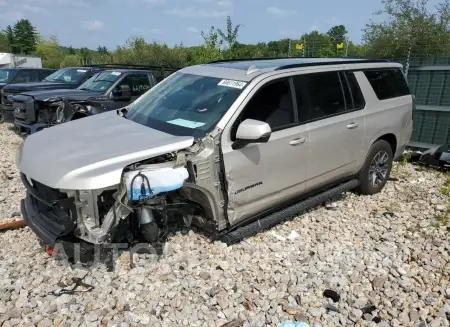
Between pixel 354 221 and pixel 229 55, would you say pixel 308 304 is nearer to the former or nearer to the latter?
pixel 354 221

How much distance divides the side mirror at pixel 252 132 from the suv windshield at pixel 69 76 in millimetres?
8746

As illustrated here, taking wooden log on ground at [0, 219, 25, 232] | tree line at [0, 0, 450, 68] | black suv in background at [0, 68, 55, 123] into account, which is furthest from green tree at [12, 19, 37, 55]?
wooden log on ground at [0, 219, 25, 232]

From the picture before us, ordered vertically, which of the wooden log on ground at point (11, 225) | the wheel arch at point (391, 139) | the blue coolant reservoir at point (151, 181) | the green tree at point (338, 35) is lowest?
the wooden log on ground at point (11, 225)

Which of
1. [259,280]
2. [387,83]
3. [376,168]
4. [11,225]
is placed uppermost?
[387,83]

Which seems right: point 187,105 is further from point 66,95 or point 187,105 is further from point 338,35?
point 338,35

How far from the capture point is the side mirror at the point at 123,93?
9078 mm

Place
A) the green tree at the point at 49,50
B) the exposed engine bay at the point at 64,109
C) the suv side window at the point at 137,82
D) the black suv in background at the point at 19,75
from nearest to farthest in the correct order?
the exposed engine bay at the point at 64,109, the suv side window at the point at 137,82, the black suv in background at the point at 19,75, the green tree at the point at 49,50

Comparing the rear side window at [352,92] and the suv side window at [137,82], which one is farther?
the suv side window at [137,82]

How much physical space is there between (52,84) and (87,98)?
278cm

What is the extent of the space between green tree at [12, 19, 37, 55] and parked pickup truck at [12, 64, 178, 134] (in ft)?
165

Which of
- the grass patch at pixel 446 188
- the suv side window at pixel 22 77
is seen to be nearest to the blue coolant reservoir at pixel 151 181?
the grass patch at pixel 446 188

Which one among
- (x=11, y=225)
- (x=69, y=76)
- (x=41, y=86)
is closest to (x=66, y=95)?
(x=41, y=86)

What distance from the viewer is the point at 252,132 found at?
354 centimetres

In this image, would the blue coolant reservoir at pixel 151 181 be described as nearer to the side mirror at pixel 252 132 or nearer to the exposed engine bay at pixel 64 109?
the side mirror at pixel 252 132
